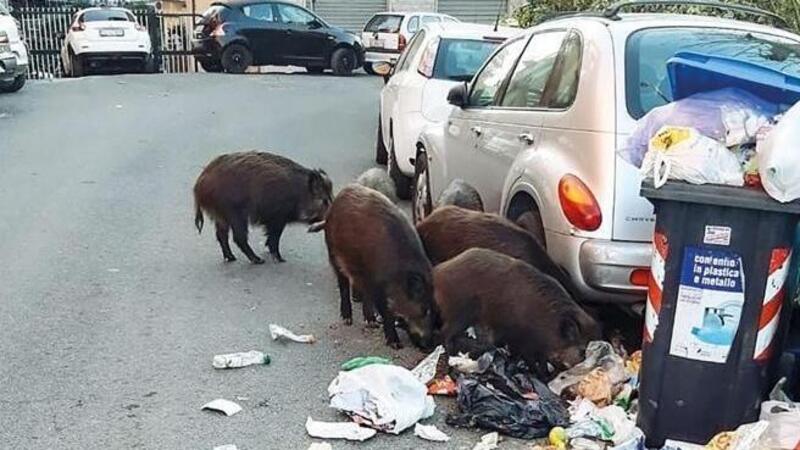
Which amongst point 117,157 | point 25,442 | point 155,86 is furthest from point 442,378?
point 155,86

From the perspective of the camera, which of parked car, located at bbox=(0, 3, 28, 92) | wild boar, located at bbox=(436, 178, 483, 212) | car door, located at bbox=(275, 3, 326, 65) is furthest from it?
car door, located at bbox=(275, 3, 326, 65)

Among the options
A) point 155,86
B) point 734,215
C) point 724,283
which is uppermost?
point 734,215

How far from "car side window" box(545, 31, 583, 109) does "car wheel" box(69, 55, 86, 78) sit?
2001 cm

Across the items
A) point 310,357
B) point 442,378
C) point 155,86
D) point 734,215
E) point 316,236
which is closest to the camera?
point 734,215

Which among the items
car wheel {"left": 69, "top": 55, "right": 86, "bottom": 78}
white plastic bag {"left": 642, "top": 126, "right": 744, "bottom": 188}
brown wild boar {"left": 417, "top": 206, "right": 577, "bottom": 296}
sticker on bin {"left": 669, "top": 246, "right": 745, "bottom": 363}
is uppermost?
white plastic bag {"left": 642, "top": 126, "right": 744, "bottom": 188}

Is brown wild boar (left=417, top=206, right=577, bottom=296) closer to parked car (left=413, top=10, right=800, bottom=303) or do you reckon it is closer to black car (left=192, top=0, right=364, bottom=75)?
parked car (left=413, top=10, right=800, bottom=303)

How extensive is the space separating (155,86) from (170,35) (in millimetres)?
8237

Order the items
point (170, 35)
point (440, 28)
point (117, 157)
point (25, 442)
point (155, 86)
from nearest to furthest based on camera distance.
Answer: point (25, 442) < point (440, 28) < point (117, 157) < point (155, 86) < point (170, 35)

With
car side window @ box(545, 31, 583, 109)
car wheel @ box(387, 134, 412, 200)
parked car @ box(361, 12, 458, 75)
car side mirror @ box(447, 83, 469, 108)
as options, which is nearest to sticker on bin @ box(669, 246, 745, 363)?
car side window @ box(545, 31, 583, 109)

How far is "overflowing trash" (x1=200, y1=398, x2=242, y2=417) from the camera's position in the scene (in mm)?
4594

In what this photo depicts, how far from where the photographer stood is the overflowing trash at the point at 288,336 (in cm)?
562

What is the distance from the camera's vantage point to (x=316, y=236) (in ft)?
27.2

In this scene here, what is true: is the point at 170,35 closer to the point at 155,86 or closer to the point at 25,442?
the point at 155,86

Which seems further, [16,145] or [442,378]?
[16,145]
